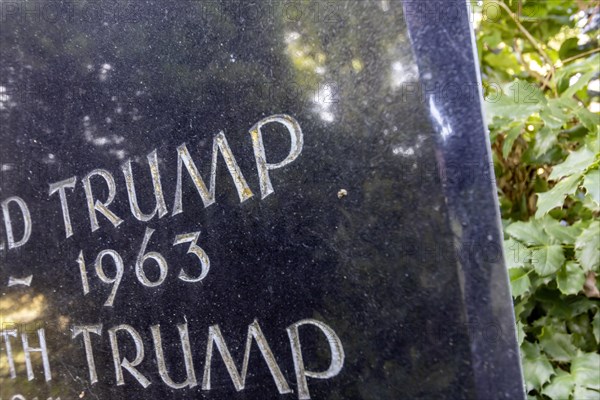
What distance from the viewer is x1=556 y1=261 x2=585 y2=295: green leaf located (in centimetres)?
118

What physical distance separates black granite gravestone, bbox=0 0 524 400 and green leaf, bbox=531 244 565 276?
1.50 ft

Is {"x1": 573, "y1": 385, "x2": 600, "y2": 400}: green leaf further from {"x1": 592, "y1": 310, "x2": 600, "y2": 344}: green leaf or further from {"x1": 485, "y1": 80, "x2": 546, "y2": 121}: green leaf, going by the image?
{"x1": 485, "y1": 80, "x2": 546, "y2": 121}: green leaf

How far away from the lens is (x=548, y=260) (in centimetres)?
120

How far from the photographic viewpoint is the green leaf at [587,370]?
1138mm

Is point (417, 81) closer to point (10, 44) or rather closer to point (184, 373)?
point (184, 373)

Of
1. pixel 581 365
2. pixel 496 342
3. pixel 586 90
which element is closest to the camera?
pixel 496 342

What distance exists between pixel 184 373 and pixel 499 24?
1.40m

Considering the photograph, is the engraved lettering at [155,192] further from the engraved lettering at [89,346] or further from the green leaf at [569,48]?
the green leaf at [569,48]

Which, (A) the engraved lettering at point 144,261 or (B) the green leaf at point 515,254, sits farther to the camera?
(B) the green leaf at point 515,254

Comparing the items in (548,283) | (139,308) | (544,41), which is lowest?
(548,283)

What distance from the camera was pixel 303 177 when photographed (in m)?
0.93

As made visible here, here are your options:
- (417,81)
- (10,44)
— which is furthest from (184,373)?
(10,44)

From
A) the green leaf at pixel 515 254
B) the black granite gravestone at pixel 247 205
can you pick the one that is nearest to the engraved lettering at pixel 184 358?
the black granite gravestone at pixel 247 205


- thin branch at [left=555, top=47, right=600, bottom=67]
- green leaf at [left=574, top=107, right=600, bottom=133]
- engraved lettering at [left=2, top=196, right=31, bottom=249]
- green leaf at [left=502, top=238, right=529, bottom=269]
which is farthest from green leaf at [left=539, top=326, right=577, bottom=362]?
engraved lettering at [left=2, top=196, right=31, bottom=249]
